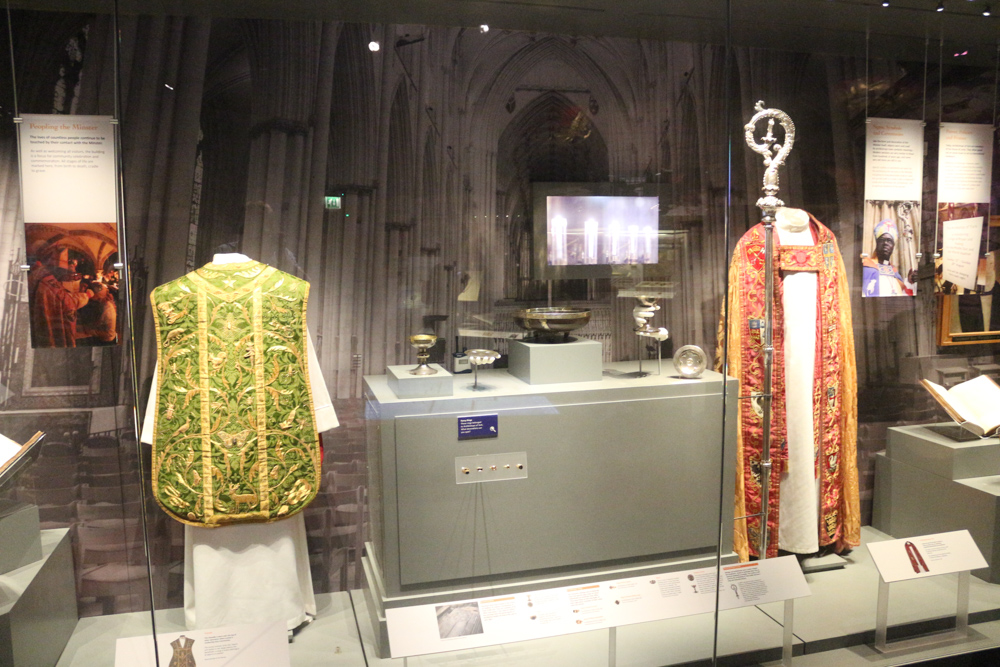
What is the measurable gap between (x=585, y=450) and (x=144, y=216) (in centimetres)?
156

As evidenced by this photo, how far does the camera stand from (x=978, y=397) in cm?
317

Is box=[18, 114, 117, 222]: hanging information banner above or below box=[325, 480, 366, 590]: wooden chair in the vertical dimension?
above

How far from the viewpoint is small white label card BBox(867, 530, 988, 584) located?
274cm

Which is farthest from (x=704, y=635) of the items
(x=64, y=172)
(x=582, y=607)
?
(x=64, y=172)

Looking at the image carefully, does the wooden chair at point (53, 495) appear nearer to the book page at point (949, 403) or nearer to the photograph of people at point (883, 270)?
the photograph of people at point (883, 270)

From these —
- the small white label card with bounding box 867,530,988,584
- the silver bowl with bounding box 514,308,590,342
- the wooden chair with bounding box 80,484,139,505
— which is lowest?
the small white label card with bounding box 867,530,988,584

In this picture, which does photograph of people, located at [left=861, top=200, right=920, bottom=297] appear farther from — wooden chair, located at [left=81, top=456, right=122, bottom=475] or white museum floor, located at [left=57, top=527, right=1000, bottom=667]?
wooden chair, located at [left=81, top=456, right=122, bottom=475]

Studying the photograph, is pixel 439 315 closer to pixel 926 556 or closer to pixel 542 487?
pixel 542 487

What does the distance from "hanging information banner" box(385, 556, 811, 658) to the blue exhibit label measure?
1.63 ft

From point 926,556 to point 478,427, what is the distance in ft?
5.53

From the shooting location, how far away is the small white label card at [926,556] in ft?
8.98

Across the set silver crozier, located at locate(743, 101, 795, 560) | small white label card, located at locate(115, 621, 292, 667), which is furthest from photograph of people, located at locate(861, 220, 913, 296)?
small white label card, located at locate(115, 621, 292, 667)

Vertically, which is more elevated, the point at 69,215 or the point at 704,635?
the point at 69,215

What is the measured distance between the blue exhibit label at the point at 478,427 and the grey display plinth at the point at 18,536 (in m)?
1.24
